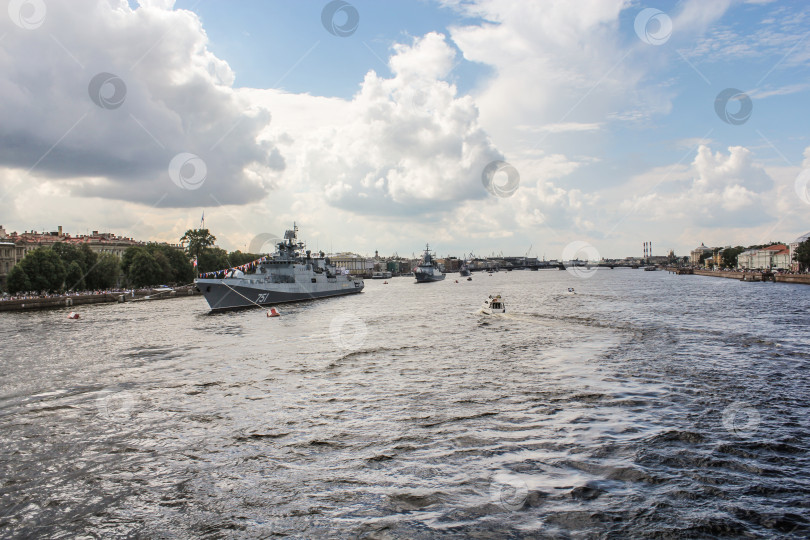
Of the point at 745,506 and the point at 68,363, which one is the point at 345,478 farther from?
the point at 68,363

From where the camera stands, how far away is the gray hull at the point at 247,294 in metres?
60.4

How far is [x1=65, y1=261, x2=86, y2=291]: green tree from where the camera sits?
90375mm

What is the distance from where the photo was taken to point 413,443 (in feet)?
41.4

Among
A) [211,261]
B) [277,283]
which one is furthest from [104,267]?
[277,283]

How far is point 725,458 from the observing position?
11328mm

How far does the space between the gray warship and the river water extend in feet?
109

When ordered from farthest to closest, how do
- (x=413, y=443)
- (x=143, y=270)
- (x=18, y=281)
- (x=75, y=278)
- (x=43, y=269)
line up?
(x=143, y=270) → (x=75, y=278) → (x=43, y=269) → (x=18, y=281) → (x=413, y=443)

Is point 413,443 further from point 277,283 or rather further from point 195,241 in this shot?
point 195,241

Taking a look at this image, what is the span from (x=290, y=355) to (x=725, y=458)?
21.2 m

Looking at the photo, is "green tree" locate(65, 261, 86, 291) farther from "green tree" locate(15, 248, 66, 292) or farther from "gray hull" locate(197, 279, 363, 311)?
"gray hull" locate(197, 279, 363, 311)

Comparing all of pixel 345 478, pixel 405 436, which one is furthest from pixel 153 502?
pixel 405 436

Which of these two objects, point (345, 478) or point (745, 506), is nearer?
point (745, 506)

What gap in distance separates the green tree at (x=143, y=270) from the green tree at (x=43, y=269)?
2140cm

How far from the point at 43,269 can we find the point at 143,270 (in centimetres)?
2570
